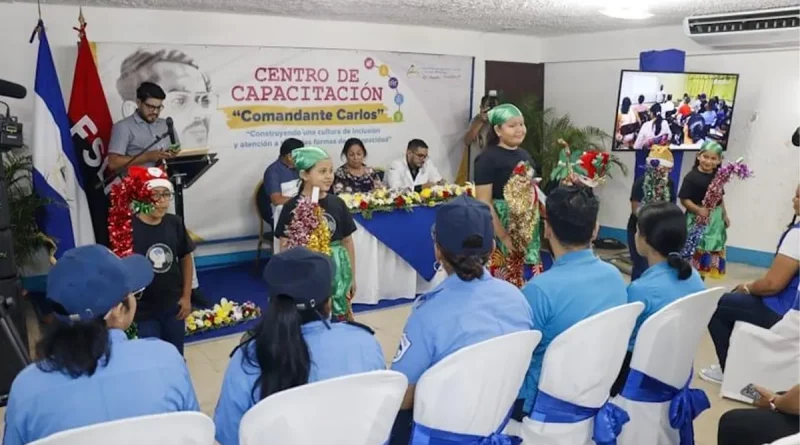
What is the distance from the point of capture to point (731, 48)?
20.9 feet

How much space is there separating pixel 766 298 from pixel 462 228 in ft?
6.52

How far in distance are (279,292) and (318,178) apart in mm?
1596

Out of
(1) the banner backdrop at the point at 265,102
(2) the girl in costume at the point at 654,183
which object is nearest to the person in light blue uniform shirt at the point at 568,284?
(2) the girl in costume at the point at 654,183

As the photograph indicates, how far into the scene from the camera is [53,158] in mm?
4773

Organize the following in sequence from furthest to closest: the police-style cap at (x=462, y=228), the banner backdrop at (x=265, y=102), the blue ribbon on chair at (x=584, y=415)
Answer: the banner backdrop at (x=265, y=102), the blue ribbon on chair at (x=584, y=415), the police-style cap at (x=462, y=228)

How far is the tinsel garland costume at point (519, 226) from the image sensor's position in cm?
367

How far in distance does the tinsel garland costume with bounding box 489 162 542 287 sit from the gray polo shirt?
8.82ft

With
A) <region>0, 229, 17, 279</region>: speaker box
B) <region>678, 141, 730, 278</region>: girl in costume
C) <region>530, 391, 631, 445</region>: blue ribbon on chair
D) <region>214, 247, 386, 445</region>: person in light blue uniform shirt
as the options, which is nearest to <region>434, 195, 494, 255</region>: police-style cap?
<region>214, 247, 386, 445</region>: person in light blue uniform shirt

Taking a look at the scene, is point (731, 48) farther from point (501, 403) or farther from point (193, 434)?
point (193, 434)

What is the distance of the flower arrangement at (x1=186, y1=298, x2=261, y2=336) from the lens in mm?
4496

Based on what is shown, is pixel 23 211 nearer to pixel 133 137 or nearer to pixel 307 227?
pixel 133 137

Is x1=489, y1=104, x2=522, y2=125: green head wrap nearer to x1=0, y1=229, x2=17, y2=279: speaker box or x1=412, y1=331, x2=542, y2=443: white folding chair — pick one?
x1=412, y1=331, x2=542, y2=443: white folding chair

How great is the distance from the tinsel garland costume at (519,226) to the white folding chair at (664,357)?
142 cm

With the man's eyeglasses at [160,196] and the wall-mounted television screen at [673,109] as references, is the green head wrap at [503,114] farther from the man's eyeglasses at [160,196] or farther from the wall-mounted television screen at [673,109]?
the wall-mounted television screen at [673,109]
